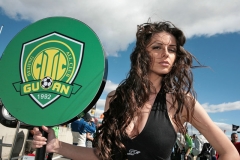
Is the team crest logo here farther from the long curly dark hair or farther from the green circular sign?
the long curly dark hair

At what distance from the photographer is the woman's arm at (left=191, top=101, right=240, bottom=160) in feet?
3.97

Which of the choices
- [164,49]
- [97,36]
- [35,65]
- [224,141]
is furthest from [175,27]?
[35,65]

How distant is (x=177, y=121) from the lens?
1304 mm

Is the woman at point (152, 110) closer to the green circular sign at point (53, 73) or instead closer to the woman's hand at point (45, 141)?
the woman's hand at point (45, 141)

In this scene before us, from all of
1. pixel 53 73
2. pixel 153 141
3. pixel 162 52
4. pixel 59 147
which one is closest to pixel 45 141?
pixel 59 147

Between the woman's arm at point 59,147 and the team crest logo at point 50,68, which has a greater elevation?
the team crest logo at point 50,68

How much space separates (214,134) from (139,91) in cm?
47

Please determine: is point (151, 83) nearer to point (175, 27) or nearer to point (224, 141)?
point (175, 27)

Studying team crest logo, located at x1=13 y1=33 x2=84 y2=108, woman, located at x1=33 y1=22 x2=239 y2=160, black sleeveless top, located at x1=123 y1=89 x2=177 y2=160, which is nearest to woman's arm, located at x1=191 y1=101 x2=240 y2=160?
woman, located at x1=33 y1=22 x2=239 y2=160

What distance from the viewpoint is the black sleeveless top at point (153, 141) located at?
120cm

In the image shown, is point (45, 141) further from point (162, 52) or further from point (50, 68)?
point (162, 52)

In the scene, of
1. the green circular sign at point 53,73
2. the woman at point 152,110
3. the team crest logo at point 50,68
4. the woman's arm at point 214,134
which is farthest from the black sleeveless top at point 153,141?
Result: the team crest logo at point 50,68

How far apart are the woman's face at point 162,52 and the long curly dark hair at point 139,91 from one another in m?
0.03

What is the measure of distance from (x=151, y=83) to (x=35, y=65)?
0.69 meters
